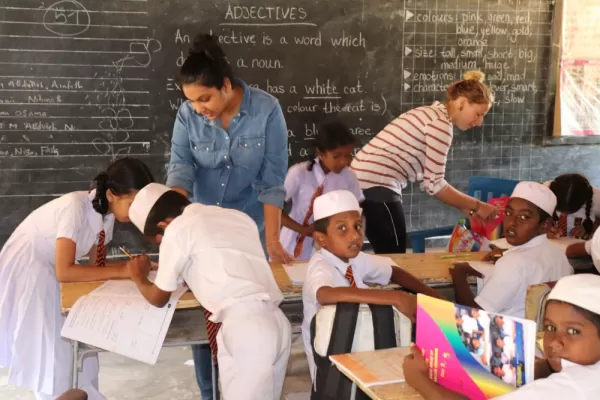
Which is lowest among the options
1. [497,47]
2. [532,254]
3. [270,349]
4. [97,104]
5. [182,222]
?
[270,349]

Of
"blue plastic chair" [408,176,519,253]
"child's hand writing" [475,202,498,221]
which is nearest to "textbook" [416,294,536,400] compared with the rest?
"child's hand writing" [475,202,498,221]

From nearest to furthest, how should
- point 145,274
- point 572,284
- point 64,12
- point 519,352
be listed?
point 519,352 < point 572,284 < point 145,274 < point 64,12

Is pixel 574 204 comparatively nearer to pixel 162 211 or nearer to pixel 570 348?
pixel 162 211

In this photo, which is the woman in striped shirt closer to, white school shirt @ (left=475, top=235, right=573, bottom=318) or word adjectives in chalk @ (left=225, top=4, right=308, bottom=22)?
white school shirt @ (left=475, top=235, right=573, bottom=318)

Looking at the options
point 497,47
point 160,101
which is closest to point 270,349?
point 160,101

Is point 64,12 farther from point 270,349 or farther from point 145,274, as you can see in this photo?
point 270,349

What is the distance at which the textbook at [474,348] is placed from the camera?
59.2 inches

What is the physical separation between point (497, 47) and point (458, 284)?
3390 mm

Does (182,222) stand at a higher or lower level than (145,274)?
higher

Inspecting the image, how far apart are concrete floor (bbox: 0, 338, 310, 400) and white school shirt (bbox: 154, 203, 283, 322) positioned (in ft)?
4.26

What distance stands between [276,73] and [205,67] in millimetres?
2433

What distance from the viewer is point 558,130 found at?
20.2ft

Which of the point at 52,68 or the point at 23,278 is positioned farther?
the point at 52,68

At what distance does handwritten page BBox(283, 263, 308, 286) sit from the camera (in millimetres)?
2896
